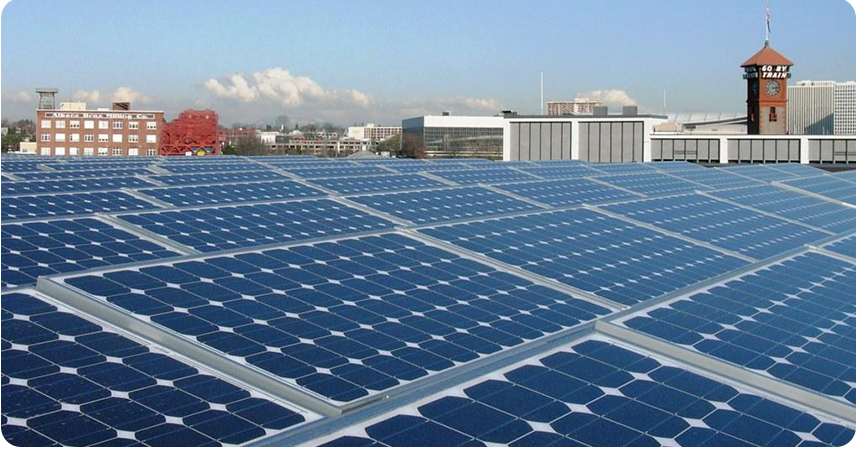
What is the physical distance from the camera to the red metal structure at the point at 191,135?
88125 mm

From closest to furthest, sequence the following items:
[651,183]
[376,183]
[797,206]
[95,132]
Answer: [376,183] < [797,206] < [651,183] < [95,132]

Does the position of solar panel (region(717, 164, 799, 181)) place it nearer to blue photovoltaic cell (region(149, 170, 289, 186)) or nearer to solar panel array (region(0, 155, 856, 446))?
solar panel array (region(0, 155, 856, 446))

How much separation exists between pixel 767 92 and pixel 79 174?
3302 inches

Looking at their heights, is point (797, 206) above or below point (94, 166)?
below

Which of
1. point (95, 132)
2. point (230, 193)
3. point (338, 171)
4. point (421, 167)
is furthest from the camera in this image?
point (95, 132)

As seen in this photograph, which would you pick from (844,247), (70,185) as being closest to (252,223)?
(70,185)

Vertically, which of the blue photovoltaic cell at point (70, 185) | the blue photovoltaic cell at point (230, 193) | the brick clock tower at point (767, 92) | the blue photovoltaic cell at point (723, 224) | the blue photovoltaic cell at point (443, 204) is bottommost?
the blue photovoltaic cell at point (723, 224)

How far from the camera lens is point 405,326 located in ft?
36.1

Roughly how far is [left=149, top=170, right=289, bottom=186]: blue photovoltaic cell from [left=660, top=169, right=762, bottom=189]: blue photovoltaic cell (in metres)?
16.0

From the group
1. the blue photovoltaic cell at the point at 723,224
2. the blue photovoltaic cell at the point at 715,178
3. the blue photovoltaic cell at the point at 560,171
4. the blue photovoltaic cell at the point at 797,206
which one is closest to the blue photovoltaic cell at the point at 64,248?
the blue photovoltaic cell at the point at 723,224

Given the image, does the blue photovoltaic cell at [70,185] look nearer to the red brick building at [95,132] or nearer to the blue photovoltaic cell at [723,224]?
the blue photovoltaic cell at [723,224]

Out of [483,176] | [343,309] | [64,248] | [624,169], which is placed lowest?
[343,309]

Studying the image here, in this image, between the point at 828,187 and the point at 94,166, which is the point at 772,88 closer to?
the point at 828,187

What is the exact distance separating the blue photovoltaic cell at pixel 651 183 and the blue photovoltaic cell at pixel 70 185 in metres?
15.9
